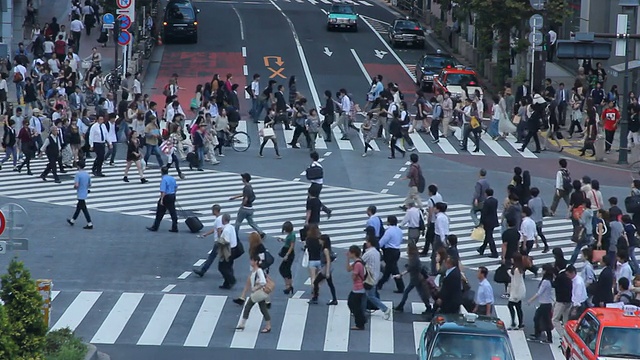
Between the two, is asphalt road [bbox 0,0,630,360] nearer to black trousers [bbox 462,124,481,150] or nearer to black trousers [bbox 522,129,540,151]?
black trousers [bbox 522,129,540,151]

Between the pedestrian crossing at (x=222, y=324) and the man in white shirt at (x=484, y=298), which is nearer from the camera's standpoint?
the pedestrian crossing at (x=222, y=324)

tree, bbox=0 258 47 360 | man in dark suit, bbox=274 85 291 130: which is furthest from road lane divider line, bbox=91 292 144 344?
man in dark suit, bbox=274 85 291 130

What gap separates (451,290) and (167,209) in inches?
350

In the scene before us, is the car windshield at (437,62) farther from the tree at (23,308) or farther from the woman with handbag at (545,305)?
the tree at (23,308)

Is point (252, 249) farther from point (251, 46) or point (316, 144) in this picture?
point (251, 46)

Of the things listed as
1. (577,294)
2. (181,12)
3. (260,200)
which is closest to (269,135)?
(260,200)

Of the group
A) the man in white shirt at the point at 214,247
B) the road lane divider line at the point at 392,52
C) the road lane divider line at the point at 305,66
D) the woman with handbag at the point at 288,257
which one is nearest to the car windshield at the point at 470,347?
the woman with handbag at the point at 288,257

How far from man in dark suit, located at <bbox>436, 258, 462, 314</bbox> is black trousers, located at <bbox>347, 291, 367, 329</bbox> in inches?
53.7

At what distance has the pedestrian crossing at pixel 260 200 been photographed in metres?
28.5

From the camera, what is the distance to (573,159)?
38094 millimetres

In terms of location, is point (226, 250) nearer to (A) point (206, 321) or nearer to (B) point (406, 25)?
(A) point (206, 321)

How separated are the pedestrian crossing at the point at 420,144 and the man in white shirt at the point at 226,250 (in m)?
14.3

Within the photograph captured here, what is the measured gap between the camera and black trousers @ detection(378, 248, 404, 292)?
23.0 m

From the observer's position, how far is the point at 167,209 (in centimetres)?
2739
